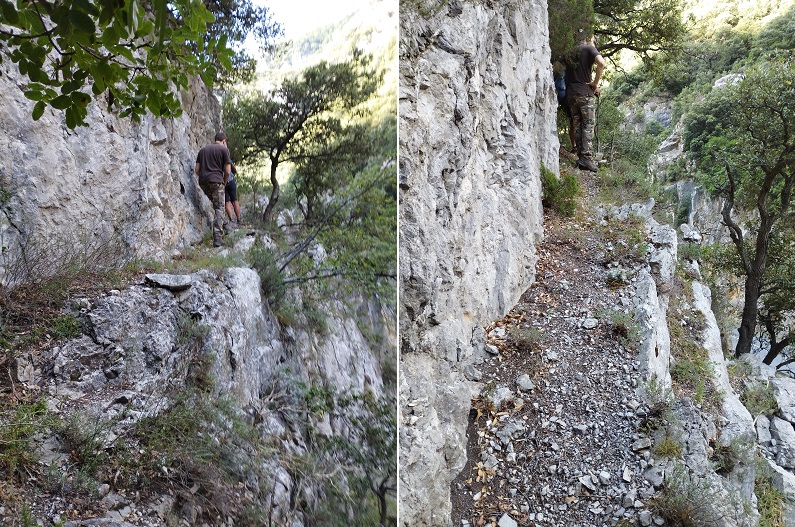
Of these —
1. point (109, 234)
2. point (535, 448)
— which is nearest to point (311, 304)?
point (109, 234)

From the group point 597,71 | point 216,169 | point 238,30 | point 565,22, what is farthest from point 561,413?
point 565,22

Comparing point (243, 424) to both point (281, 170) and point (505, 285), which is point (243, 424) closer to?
point (281, 170)

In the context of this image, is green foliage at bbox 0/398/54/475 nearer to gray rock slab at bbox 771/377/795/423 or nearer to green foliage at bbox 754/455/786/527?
green foliage at bbox 754/455/786/527

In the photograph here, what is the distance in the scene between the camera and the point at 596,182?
822cm

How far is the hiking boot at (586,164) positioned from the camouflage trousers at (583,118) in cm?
7

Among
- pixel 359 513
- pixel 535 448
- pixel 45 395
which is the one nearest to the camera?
pixel 45 395

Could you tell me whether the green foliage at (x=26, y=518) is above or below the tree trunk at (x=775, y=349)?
above

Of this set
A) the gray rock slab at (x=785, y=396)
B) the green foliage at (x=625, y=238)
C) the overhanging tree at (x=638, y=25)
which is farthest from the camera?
the overhanging tree at (x=638, y=25)

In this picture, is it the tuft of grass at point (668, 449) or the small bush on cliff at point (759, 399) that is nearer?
the tuft of grass at point (668, 449)

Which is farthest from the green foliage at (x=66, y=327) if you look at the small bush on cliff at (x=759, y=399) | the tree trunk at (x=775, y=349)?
the tree trunk at (x=775, y=349)

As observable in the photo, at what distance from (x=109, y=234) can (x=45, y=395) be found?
345 millimetres

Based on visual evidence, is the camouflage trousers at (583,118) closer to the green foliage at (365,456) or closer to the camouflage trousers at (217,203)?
the green foliage at (365,456)

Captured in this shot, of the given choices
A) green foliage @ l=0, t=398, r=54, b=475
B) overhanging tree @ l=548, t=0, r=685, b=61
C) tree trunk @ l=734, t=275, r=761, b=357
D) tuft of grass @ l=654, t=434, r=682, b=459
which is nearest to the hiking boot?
overhanging tree @ l=548, t=0, r=685, b=61

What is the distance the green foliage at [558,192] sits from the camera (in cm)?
679
